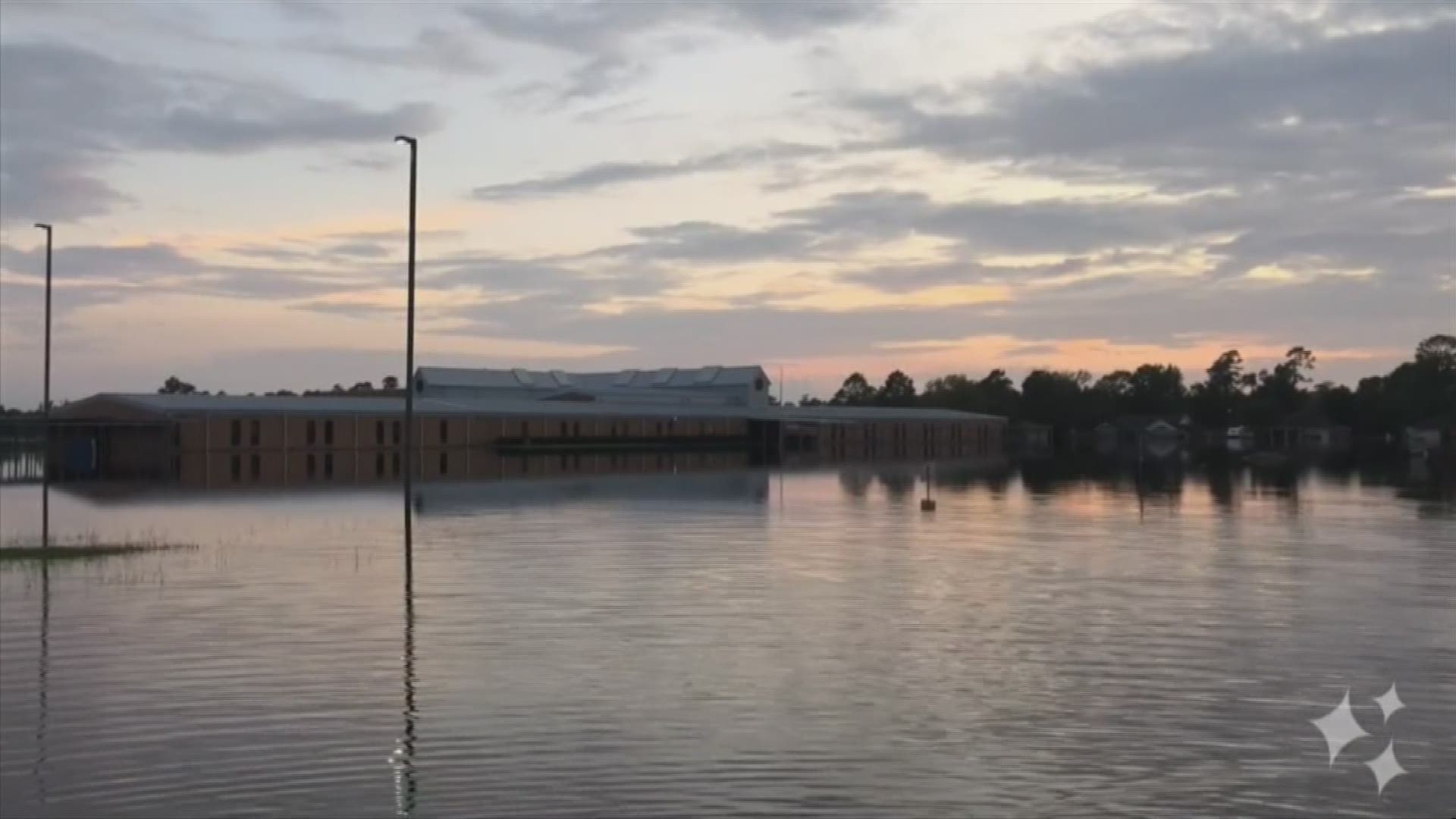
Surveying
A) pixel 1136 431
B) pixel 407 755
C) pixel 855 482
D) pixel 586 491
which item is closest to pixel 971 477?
pixel 855 482

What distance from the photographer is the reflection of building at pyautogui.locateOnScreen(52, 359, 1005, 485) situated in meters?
83.0

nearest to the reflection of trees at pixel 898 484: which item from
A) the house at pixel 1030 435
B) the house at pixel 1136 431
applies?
the house at pixel 1030 435

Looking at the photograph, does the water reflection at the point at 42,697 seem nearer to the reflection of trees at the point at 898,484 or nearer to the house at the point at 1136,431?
the reflection of trees at the point at 898,484

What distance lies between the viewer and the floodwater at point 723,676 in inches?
481

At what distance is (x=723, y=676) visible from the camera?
1705 cm

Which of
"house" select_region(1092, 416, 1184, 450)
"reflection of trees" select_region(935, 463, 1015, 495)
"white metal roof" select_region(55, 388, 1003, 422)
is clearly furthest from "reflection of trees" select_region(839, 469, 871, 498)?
"house" select_region(1092, 416, 1184, 450)

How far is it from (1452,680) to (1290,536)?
21299 mm

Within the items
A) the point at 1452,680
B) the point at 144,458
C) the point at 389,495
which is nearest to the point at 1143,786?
the point at 1452,680

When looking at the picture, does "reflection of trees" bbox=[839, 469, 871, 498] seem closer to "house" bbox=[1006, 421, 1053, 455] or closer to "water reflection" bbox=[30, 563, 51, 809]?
"water reflection" bbox=[30, 563, 51, 809]

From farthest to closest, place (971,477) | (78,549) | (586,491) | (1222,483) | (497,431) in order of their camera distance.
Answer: (497,431)
(971,477)
(1222,483)
(586,491)
(78,549)

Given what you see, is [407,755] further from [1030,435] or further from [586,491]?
[1030,435]

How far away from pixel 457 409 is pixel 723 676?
309 ft

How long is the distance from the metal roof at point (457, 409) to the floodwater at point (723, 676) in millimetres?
60354

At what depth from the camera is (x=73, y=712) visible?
14.8 metres
